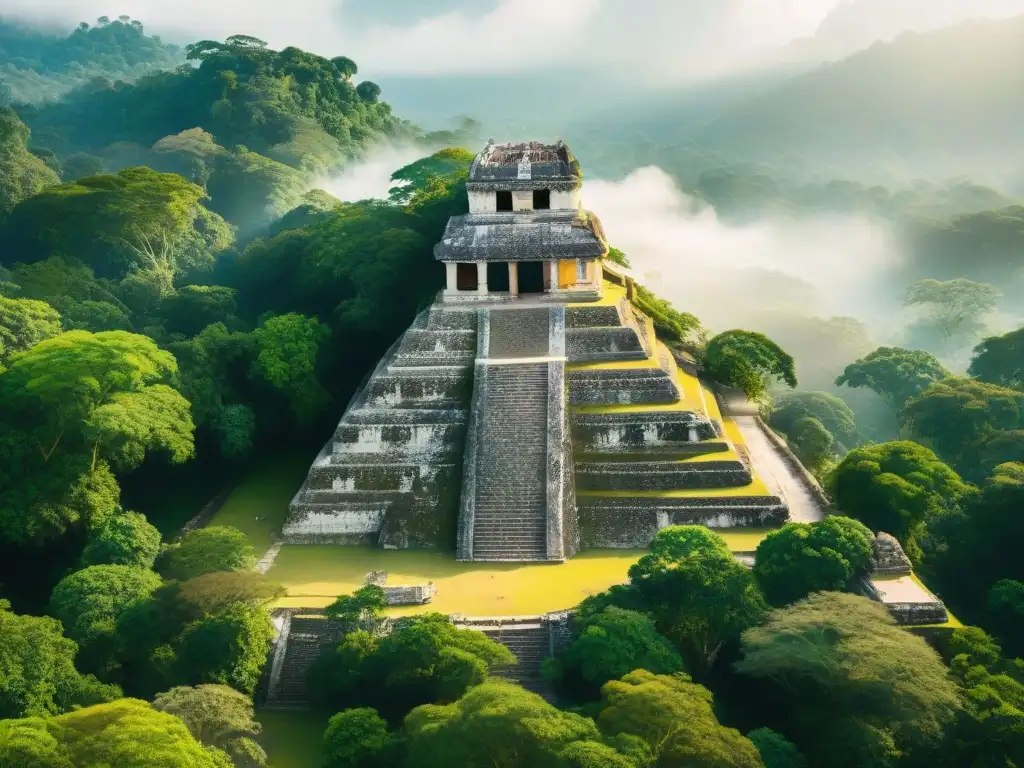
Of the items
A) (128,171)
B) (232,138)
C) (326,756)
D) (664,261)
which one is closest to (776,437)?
(326,756)

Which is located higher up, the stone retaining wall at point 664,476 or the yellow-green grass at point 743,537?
the stone retaining wall at point 664,476

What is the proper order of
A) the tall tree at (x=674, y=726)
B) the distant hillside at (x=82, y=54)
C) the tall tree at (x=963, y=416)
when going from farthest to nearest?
1. the distant hillside at (x=82, y=54)
2. the tall tree at (x=963, y=416)
3. the tall tree at (x=674, y=726)

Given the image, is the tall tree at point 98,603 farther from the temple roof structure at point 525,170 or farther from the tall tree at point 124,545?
the temple roof structure at point 525,170

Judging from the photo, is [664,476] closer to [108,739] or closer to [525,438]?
[525,438]

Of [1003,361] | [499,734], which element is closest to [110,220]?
[499,734]

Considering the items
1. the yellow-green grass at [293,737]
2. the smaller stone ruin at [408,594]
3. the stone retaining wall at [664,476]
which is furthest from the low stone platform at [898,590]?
the yellow-green grass at [293,737]

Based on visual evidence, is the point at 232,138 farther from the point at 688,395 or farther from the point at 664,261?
the point at 688,395

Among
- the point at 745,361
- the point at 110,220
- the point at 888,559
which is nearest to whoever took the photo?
the point at 888,559
